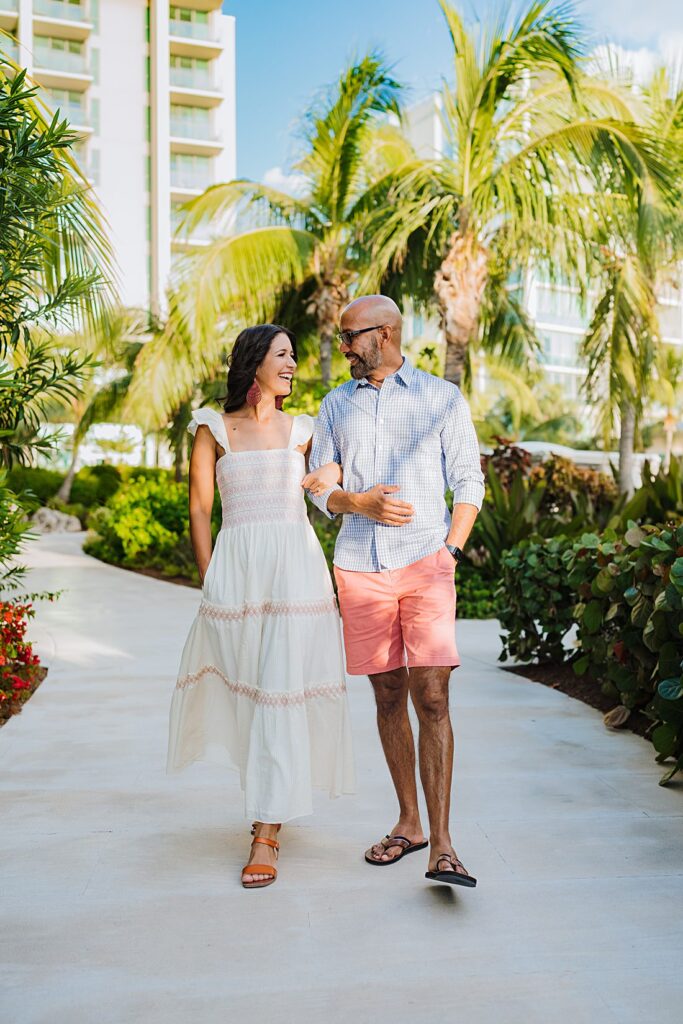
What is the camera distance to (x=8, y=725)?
19.1 ft

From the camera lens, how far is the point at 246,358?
12.5 feet

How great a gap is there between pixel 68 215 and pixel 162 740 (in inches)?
124

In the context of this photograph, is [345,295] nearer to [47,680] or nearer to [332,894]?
[47,680]

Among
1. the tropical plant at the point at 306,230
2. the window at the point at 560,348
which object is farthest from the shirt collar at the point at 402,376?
the window at the point at 560,348

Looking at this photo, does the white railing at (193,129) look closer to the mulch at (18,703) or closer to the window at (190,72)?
the window at (190,72)

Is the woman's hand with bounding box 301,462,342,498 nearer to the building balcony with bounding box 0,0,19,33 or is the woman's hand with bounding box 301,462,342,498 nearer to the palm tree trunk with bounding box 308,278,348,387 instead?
the palm tree trunk with bounding box 308,278,348,387

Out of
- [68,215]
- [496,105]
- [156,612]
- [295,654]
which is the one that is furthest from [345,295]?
[295,654]

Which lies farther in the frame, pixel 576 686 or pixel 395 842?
pixel 576 686

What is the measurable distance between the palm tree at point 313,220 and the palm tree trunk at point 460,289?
8.77ft

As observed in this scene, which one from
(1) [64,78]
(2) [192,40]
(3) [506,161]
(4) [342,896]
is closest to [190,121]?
(2) [192,40]

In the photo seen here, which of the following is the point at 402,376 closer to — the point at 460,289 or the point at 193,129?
the point at 460,289

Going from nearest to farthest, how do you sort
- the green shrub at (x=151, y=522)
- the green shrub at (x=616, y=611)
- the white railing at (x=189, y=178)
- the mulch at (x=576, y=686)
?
1. the green shrub at (x=616, y=611)
2. the mulch at (x=576, y=686)
3. the green shrub at (x=151, y=522)
4. the white railing at (x=189, y=178)

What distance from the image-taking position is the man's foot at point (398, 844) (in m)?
3.73

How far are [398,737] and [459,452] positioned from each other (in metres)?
1.01
